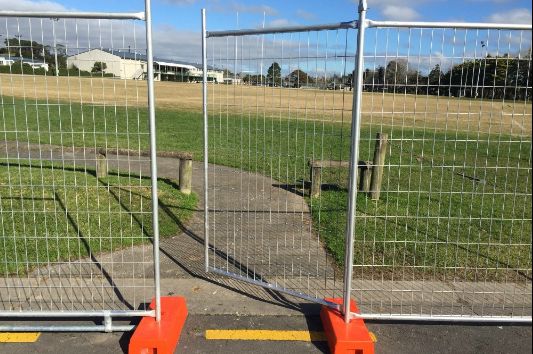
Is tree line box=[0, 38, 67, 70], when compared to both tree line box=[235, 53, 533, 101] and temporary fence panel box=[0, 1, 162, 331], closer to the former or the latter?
temporary fence panel box=[0, 1, 162, 331]

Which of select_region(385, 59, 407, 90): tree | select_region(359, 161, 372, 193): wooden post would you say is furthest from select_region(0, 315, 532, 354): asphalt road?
select_region(359, 161, 372, 193): wooden post

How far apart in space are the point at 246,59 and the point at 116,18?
141 cm

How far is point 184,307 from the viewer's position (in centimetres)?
430

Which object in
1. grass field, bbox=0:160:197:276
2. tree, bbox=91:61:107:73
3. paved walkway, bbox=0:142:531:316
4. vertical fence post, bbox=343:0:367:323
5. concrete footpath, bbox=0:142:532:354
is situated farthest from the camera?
grass field, bbox=0:160:197:276

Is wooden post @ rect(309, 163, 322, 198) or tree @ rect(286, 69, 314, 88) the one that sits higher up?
tree @ rect(286, 69, 314, 88)

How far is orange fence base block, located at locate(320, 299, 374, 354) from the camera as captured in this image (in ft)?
12.1

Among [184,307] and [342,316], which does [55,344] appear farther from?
[342,316]

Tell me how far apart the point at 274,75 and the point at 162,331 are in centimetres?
248

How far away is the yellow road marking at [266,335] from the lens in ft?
13.2

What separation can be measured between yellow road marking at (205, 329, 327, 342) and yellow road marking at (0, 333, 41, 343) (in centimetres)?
145

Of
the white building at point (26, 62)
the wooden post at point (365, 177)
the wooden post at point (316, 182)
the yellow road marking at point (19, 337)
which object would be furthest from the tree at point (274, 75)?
the wooden post at point (365, 177)

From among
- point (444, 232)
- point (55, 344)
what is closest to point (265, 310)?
point (55, 344)

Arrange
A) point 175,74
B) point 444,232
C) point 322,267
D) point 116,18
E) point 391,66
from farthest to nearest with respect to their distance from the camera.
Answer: point 444,232, point 322,267, point 175,74, point 391,66, point 116,18

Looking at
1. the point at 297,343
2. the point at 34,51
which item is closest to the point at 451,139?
the point at 297,343
